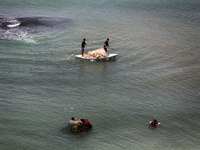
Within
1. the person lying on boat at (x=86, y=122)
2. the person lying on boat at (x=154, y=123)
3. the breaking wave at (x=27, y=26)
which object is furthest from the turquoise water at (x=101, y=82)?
the person lying on boat at (x=86, y=122)

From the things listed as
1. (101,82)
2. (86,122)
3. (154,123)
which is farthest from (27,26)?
(154,123)

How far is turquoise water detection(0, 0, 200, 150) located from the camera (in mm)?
20328

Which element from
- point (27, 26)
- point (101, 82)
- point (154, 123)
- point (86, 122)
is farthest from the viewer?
point (27, 26)

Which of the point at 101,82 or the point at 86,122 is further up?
the point at 101,82

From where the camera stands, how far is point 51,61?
31.4 metres

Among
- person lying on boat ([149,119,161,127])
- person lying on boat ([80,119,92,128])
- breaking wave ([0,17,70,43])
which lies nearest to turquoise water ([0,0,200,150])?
breaking wave ([0,17,70,43])

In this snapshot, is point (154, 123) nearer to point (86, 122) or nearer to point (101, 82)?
point (86, 122)

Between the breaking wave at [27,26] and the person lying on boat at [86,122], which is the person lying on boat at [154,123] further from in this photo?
the breaking wave at [27,26]

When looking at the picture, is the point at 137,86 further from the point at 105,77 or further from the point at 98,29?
the point at 98,29

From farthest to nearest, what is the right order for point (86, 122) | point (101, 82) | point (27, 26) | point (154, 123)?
point (27, 26) < point (101, 82) < point (154, 123) < point (86, 122)

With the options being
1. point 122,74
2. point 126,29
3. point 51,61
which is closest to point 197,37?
point 126,29

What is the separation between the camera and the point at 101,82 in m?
Result: 27.7

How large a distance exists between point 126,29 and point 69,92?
69.2ft

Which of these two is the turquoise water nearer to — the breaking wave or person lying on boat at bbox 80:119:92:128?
the breaking wave
